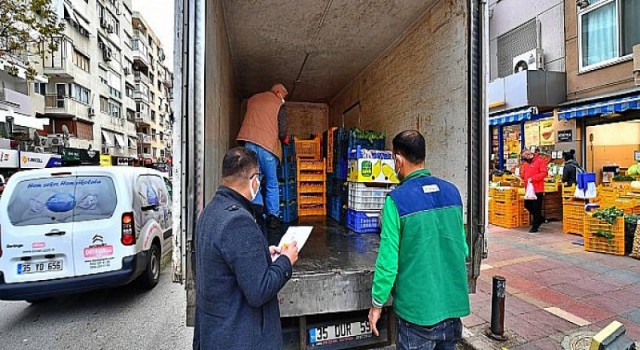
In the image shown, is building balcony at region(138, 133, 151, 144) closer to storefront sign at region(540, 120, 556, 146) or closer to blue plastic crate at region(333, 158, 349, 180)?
storefront sign at region(540, 120, 556, 146)

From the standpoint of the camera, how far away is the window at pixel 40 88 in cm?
2489

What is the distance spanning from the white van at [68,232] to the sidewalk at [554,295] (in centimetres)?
409

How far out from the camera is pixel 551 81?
11281mm

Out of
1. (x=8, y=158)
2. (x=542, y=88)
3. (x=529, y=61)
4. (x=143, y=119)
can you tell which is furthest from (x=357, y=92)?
(x=143, y=119)

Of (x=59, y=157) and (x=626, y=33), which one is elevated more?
(x=626, y=33)

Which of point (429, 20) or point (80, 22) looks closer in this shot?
point (429, 20)

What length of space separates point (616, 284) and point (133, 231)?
250 inches

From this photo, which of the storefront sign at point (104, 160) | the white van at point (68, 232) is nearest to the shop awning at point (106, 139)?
the storefront sign at point (104, 160)

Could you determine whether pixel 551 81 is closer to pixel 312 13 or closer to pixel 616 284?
pixel 616 284

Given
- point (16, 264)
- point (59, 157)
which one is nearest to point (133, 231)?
point (16, 264)

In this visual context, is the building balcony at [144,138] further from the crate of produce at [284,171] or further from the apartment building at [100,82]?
the crate of produce at [284,171]

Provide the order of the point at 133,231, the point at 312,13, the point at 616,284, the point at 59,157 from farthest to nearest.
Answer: the point at 59,157, the point at 616,284, the point at 133,231, the point at 312,13

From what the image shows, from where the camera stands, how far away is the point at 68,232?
14.0 feet

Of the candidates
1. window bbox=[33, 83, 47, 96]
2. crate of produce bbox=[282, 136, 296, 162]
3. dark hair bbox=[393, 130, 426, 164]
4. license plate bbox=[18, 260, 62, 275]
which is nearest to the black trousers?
crate of produce bbox=[282, 136, 296, 162]
